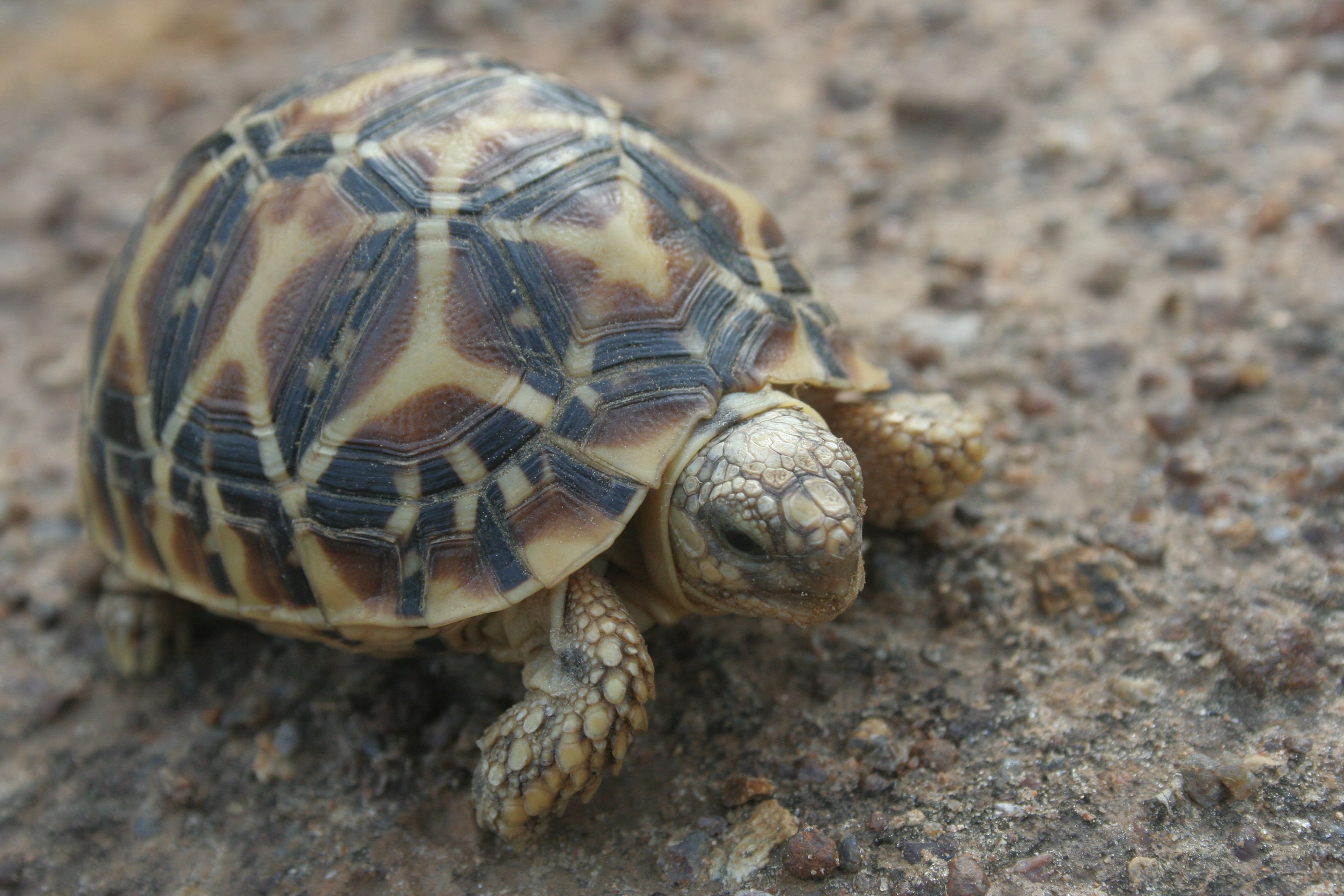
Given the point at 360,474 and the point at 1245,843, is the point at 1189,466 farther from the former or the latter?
the point at 360,474

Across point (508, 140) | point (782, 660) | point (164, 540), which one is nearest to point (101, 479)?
point (164, 540)

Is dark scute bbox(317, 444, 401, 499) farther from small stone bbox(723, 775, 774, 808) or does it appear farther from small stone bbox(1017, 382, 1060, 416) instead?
small stone bbox(1017, 382, 1060, 416)

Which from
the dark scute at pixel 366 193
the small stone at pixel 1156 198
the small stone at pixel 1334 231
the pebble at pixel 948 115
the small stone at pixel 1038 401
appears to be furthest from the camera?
the pebble at pixel 948 115

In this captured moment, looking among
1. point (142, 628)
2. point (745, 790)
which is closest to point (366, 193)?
point (142, 628)

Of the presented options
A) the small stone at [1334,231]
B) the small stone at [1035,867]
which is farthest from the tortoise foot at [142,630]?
the small stone at [1334,231]

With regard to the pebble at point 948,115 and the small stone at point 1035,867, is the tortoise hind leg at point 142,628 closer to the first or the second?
the small stone at point 1035,867

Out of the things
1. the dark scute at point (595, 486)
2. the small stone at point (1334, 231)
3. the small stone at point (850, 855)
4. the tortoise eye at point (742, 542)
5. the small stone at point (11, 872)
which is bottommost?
the small stone at point (11, 872)
